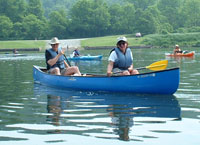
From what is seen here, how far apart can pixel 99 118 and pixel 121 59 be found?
428 cm

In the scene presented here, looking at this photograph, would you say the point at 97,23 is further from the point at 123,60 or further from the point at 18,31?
the point at 123,60

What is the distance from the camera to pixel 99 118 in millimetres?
9508

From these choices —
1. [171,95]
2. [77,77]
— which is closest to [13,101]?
[77,77]

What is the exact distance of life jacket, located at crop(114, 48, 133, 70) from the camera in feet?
43.7

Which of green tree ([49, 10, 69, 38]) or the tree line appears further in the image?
green tree ([49, 10, 69, 38])

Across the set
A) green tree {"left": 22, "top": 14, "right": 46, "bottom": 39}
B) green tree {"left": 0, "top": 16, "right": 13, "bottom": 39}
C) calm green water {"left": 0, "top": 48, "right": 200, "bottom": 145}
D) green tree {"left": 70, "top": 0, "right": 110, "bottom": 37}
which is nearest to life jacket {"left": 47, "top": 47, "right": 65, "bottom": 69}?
calm green water {"left": 0, "top": 48, "right": 200, "bottom": 145}

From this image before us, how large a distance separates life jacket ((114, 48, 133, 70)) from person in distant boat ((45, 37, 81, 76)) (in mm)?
2297

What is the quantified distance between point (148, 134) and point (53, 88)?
28.9 feet

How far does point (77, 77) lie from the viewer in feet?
47.3

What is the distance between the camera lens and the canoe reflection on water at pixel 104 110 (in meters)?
8.43

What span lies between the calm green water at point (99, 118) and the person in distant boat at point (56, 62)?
5.11ft

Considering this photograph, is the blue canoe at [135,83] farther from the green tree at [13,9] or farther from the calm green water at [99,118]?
the green tree at [13,9]

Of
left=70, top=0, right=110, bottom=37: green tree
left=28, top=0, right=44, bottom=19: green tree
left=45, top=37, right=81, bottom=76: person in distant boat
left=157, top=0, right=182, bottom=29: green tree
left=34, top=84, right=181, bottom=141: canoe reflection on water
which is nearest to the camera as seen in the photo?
left=34, top=84, right=181, bottom=141: canoe reflection on water

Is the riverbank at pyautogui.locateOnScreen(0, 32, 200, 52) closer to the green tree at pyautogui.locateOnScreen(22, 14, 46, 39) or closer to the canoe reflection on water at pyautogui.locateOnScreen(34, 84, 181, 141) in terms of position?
the green tree at pyautogui.locateOnScreen(22, 14, 46, 39)
